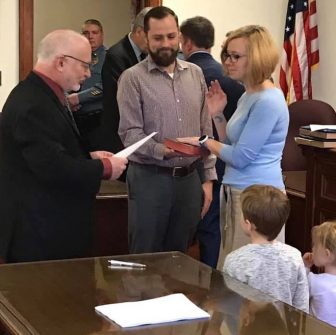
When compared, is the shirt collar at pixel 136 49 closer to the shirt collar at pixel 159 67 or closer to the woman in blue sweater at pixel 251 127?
the shirt collar at pixel 159 67

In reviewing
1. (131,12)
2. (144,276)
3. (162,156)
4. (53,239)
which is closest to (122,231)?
(162,156)

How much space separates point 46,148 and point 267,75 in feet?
3.52

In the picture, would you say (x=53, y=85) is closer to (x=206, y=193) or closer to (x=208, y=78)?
(x=206, y=193)

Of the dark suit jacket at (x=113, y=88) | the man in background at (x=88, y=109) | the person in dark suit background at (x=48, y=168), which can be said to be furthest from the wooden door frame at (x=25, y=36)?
the person in dark suit background at (x=48, y=168)

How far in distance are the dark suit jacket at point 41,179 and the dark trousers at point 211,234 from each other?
1.63 metres

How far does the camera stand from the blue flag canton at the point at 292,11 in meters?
6.48

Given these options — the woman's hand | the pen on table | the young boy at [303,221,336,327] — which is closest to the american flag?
the woman's hand

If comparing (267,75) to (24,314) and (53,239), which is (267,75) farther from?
(24,314)

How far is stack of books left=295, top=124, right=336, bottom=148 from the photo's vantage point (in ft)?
13.0

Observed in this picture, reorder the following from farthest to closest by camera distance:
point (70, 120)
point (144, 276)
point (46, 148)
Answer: point (70, 120) → point (46, 148) → point (144, 276)

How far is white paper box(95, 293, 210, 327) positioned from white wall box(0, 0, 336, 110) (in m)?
4.30

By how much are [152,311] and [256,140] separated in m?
1.41

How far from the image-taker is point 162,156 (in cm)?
348

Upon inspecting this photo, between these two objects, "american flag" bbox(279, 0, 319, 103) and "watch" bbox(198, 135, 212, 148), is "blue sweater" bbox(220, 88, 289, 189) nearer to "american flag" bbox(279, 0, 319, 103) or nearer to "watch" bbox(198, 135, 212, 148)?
"watch" bbox(198, 135, 212, 148)
